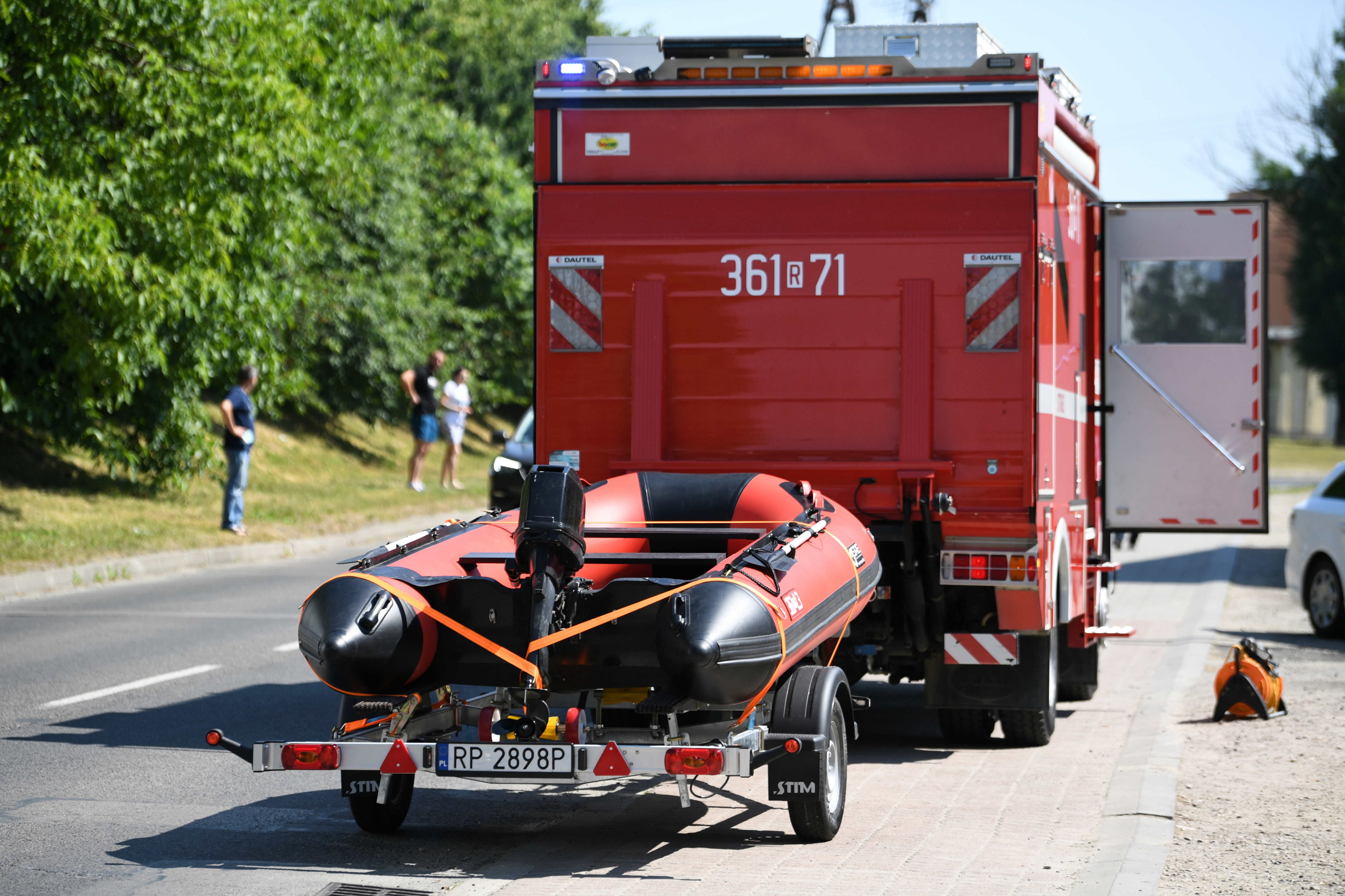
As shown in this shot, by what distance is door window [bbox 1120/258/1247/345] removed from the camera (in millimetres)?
10039

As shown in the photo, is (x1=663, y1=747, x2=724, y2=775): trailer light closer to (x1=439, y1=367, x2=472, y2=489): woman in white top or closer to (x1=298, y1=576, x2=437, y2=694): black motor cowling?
(x1=298, y1=576, x2=437, y2=694): black motor cowling

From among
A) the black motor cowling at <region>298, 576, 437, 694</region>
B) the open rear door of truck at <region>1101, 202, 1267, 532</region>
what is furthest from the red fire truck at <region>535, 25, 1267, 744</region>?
the black motor cowling at <region>298, 576, 437, 694</region>

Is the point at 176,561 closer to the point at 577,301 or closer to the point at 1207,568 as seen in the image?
the point at 577,301

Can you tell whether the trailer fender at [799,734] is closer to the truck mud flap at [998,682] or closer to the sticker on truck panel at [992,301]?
the truck mud flap at [998,682]

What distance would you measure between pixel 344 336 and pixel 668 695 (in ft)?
83.4

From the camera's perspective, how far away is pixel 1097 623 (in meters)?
10.5

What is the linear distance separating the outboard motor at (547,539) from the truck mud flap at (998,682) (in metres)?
2.92

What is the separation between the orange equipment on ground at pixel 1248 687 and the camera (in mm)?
9617

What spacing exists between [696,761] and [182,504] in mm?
16936

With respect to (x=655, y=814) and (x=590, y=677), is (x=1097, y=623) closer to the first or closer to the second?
(x=655, y=814)

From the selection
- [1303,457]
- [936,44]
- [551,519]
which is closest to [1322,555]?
[936,44]

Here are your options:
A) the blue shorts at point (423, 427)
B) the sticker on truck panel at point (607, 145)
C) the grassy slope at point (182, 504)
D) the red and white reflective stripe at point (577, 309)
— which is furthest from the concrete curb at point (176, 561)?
the sticker on truck panel at point (607, 145)

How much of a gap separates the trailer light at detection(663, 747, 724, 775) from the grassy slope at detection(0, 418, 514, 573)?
451 inches

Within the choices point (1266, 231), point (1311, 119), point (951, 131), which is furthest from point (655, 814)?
point (1311, 119)
